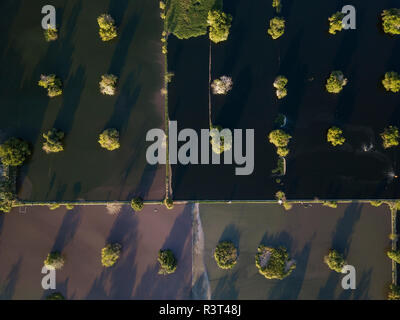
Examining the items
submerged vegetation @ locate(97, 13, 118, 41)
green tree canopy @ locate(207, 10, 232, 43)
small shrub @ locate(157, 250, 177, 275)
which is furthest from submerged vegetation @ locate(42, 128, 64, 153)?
green tree canopy @ locate(207, 10, 232, 43)

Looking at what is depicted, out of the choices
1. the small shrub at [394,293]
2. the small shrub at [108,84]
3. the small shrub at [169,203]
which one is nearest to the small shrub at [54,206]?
the small shrub at [169,203]

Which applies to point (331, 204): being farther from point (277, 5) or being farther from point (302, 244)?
point (277, 5)

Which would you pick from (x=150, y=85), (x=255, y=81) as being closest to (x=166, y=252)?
(x=150, y=85)

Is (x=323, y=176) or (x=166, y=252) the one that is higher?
(x=323, y=176)

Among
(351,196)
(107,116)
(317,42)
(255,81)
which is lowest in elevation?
(351,196)

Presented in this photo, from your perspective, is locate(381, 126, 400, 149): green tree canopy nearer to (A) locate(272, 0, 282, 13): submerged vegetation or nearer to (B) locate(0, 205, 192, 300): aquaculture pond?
(A) locate(272, 0, 282, 13): submerged vegetation

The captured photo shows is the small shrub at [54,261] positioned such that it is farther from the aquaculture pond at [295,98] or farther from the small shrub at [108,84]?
the small shrub at [108,84]

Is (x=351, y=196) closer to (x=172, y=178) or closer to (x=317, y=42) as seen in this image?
(x=317, y=42)
